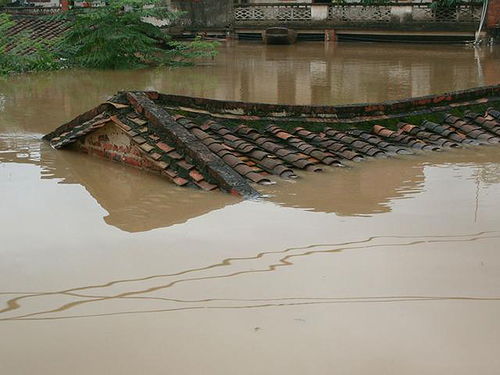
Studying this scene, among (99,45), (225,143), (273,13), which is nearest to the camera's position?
(225,143)

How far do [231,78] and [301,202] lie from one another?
11071 millimetres

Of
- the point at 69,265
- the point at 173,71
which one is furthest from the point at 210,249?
the point at 173,71

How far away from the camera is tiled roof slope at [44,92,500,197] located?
714 centimetres

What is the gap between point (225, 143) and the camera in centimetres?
772

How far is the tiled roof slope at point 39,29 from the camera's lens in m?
20.0

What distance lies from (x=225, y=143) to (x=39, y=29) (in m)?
15.6

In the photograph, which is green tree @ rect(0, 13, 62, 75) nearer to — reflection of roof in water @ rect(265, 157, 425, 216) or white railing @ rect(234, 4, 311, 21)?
white railing @ rect(234, 4, 311, 21)

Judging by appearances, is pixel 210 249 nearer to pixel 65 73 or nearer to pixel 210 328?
pixel 210 328

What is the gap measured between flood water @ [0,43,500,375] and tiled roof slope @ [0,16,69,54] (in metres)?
11.5

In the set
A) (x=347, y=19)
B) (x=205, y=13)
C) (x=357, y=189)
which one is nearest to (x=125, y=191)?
(x=357, y=189)

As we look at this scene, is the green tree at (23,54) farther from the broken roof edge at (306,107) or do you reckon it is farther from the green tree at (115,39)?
the broken roof edge at (306,107)

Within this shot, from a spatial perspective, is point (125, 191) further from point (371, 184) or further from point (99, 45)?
point (99, 45)

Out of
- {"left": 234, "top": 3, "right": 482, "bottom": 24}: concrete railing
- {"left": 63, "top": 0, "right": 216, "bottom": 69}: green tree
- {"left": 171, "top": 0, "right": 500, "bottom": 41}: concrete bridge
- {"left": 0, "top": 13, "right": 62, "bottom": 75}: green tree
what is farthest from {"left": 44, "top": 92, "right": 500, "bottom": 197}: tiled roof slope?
{"left": 234, "top": 3, "right": 482, "bottom": 24}: concrete railing

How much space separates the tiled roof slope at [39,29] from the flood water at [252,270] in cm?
1149
